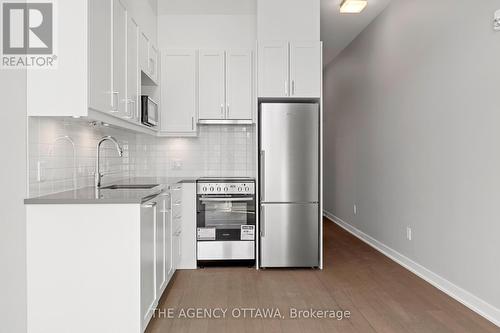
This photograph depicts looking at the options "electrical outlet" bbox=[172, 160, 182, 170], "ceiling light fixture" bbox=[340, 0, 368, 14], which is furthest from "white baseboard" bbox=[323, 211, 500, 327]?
"ceiling light fixture" bbox=[340, 0, 368, 14]

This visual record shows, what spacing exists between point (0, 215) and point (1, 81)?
2.33 ft

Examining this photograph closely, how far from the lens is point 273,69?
12.8 ft

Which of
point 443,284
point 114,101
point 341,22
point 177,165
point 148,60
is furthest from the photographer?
point 341,22

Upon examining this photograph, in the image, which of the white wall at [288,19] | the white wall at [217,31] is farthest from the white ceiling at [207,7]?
the white wall at [288,19]

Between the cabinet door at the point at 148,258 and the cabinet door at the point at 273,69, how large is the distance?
1854mm

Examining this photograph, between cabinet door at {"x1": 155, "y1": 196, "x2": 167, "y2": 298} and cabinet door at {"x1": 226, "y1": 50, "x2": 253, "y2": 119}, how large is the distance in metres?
1.62

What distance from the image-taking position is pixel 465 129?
117 inches

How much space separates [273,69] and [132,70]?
1.44m

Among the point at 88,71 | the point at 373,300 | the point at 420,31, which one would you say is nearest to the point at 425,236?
the point at 373,300

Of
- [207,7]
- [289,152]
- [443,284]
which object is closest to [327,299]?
[443,284]

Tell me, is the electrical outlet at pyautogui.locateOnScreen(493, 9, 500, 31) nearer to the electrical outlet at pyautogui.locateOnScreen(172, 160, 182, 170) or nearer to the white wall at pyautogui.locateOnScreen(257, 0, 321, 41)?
the white wall at pyautogui.locateOnScreen(257, 0, 321, 41)

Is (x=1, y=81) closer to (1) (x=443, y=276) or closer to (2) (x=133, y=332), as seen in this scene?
(2) (x=133, y=332)

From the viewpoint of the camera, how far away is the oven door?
3984mm

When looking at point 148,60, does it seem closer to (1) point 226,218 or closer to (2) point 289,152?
(2) point 289,152
